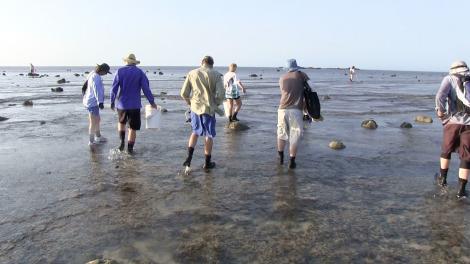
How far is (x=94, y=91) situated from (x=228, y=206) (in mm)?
5426

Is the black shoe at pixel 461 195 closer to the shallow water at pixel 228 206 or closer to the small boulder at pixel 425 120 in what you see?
the shallow water at pixel 228 206

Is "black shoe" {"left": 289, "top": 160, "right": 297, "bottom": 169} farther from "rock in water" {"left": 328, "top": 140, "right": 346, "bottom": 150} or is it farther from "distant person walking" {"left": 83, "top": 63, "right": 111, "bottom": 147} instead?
"distant person walking" {"left": 83, "top": 63, "right": 111, "bottom": 147}

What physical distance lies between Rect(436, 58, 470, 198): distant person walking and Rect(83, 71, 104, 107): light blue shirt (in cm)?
705

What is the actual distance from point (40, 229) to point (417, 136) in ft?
33.6

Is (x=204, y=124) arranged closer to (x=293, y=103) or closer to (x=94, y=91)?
(x=293, y=103)

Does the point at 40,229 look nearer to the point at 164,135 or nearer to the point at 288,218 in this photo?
the point at 288,218

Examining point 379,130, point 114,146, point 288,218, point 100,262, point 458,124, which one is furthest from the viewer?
point 379,130

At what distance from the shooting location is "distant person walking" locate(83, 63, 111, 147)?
9.59 metres

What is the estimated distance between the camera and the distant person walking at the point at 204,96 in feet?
24.6

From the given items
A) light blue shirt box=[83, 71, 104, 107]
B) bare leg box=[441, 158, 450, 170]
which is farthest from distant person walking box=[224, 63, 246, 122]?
bare leg box=[441, 158, 450, 170]

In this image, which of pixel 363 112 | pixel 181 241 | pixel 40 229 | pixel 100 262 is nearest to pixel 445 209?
pixel 181 241

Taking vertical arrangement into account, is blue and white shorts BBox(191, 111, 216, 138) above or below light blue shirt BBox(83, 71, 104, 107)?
below

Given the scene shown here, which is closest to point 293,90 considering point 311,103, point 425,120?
point 311,103

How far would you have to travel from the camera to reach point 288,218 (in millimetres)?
5309
